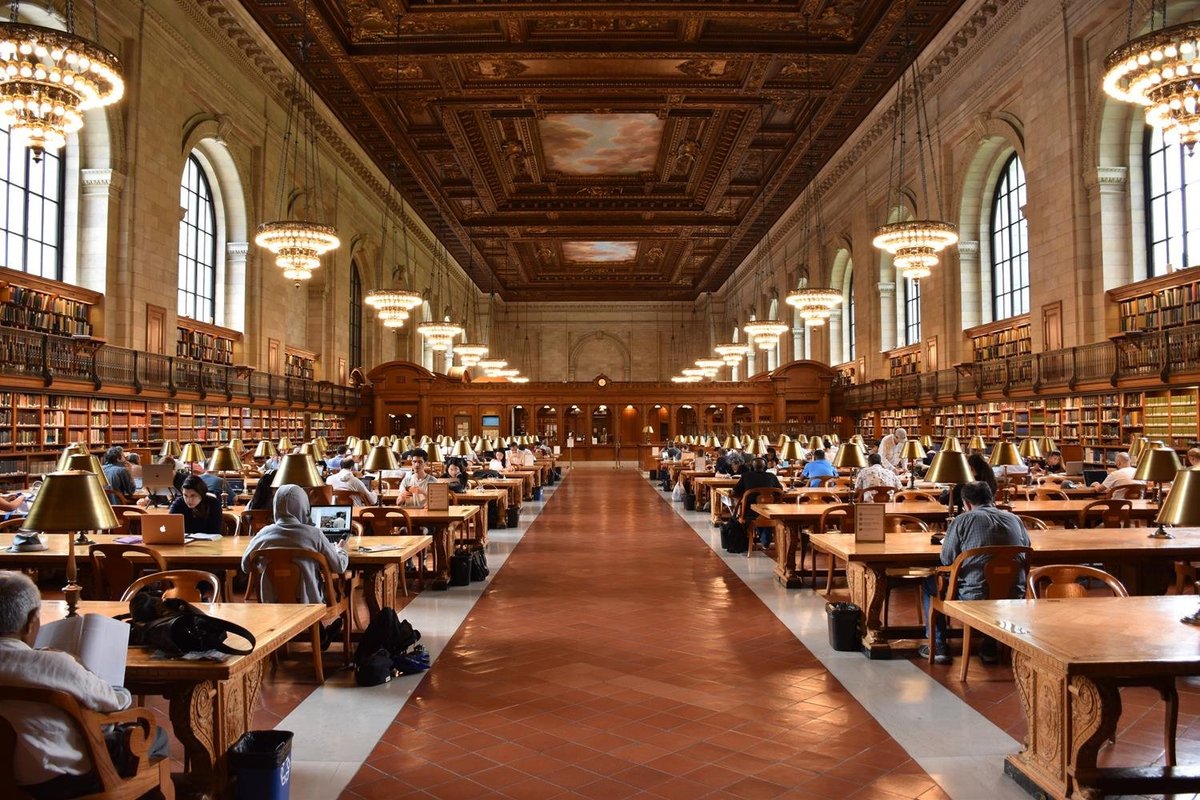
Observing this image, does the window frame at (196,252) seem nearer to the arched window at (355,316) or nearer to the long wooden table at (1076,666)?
the arched window at (355,316)

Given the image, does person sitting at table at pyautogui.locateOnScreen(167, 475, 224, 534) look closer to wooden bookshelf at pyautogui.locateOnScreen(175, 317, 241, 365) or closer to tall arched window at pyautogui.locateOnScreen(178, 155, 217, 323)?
wooden bookshelf at pyautogui.locateOnScreen(175, 317, 241, 365)

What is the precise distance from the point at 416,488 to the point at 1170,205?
12.3 m

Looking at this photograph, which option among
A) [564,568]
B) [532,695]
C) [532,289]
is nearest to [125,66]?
[564,568]

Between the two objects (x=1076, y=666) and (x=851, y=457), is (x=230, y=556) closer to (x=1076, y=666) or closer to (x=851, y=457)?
(x=1076, y=666)

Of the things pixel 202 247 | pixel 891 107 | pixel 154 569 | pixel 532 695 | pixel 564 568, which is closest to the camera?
pixel 532 695

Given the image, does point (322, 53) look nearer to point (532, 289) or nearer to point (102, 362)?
point (102, 362)

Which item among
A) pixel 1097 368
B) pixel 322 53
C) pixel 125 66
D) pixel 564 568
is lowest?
pixel 564 568

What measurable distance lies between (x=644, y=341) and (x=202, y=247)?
3080cm

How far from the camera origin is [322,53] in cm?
1673

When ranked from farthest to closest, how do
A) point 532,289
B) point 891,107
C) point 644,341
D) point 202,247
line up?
point 644,341
point 532,289
point 891,107
point 202,247

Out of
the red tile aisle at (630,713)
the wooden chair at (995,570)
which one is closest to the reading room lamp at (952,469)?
the wooden chair at (995,570)

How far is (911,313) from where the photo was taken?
2238cm

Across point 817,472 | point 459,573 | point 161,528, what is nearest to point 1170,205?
point 817,472

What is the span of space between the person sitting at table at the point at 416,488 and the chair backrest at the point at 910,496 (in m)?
4.89
